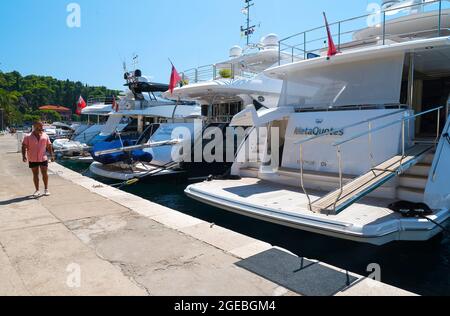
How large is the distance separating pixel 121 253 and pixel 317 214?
2.82 meters

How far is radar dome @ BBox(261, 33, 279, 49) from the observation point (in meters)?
15.5

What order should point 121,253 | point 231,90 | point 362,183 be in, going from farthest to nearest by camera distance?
point 231,90 < point 362,183 < point 121,253

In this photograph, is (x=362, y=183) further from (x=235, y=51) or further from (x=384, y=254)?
(x=235, y=51)

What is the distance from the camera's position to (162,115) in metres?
21.4

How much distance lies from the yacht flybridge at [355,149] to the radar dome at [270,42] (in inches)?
195

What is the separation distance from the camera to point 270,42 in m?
15.6

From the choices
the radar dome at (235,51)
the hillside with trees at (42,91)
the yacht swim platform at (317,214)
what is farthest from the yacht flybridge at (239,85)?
the hillside with trees at (42,91)

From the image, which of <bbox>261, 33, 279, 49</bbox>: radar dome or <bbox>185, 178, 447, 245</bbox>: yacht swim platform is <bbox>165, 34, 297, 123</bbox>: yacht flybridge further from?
<bbox>185, 178, 447, 245</bbox>: yacht swim platform

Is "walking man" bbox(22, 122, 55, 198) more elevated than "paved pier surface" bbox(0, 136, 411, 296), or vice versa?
"walking man" bbox(22, 122, 55, 198)

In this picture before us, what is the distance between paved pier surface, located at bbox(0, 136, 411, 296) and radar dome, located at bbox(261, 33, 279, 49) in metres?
11.4

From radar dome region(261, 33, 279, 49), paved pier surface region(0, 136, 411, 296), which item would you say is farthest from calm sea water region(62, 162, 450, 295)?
radar dome region(261, 33, 279, 49)

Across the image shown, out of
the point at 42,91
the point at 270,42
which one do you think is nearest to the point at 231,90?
the point at 270,42
